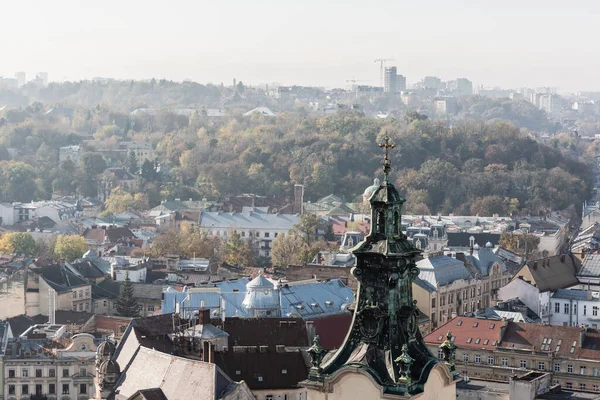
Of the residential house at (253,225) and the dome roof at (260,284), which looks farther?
the residential house at (253,225)

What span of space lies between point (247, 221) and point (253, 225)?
0.77 meters

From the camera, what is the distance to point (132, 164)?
13600 centimetres

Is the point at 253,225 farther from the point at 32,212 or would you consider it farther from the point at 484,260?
the point at 484,260

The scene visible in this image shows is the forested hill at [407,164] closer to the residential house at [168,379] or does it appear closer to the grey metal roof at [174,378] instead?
the residential house at [168,379]

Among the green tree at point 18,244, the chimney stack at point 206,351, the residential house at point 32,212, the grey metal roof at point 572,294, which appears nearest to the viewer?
the chimney stack at point 206,351

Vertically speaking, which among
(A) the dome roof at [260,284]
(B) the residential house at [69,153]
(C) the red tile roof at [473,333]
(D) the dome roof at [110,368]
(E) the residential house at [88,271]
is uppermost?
(D) the dome roof at [110,368]

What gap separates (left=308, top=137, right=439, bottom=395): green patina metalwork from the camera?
16594 millimetres

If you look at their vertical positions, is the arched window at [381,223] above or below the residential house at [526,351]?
above

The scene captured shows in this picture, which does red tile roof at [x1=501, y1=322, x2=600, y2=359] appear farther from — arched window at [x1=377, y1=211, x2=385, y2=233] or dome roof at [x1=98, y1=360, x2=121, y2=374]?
arched window at [x1=377, y1=211, x2=385, y2=233]

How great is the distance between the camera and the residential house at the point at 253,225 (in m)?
95.2

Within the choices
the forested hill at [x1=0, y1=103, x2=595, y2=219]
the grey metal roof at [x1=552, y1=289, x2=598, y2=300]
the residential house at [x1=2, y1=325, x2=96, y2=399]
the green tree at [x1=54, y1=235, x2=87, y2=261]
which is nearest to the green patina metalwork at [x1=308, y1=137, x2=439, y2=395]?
the residential house at [x1=2, y1=325, x2=96, y2=399]

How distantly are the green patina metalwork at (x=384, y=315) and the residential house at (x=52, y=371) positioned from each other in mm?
31796

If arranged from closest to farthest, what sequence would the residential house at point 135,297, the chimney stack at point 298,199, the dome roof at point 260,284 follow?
the dome roof at point 260,284
the residential house at point 135,297
the chimney stack at point 298,199

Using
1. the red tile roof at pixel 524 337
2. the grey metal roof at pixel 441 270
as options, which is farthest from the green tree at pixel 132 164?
the red tile roof at pixel 524 337
